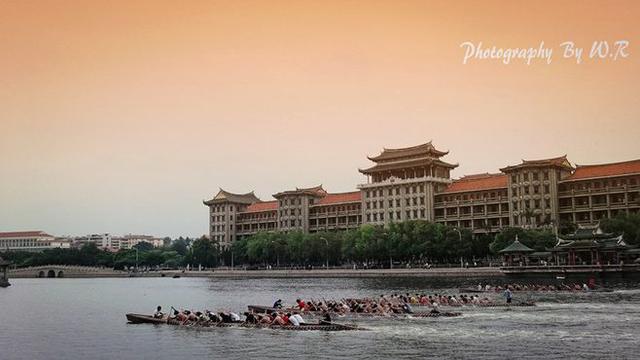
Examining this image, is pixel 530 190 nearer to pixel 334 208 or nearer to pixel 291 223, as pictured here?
pixel 334 208

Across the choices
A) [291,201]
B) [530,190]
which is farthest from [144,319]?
[291,201]

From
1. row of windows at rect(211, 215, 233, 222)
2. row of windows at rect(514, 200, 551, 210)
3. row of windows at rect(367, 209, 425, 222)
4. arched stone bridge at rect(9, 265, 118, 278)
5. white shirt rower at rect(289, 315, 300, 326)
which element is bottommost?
arched stone bridge at rect(9, 265, 118, 278)

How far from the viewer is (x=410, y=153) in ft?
512

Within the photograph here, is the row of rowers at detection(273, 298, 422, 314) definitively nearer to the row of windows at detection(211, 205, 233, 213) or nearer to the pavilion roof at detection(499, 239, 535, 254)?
the pavilion roof at detection(499, 239, 535, 254)

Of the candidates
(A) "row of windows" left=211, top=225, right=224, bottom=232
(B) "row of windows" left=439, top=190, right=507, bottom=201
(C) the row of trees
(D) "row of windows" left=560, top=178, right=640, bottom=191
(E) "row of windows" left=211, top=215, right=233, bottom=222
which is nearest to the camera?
(C) the row of trees

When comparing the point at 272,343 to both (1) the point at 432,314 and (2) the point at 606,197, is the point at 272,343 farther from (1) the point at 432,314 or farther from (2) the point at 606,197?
(2) the point at 606,197

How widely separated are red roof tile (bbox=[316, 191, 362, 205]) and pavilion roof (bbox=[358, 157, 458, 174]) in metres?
7.99

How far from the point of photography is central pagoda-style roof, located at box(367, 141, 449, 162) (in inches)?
6029

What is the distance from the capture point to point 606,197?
126938 mm

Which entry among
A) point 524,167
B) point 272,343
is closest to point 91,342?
point 272,343

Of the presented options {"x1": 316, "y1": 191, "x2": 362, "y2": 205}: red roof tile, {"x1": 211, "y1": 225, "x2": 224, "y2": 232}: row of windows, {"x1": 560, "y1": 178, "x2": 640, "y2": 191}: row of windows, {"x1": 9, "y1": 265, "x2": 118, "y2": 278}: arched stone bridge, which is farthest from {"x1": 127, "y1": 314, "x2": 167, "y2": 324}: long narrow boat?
{"x1": 211, "y1": 225, "x2": 224, "y2": 232}: row of windows

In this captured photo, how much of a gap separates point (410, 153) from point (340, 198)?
25638 mm

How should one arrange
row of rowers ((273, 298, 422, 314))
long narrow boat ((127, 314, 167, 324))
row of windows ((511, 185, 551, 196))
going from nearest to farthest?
long narrow boat ((127, 314, 167, 324))
row of rowers ((273, 298, 422, 314))
row of windows ((511, 185, 551, 196))

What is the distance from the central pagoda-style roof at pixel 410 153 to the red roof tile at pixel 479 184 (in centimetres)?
801
